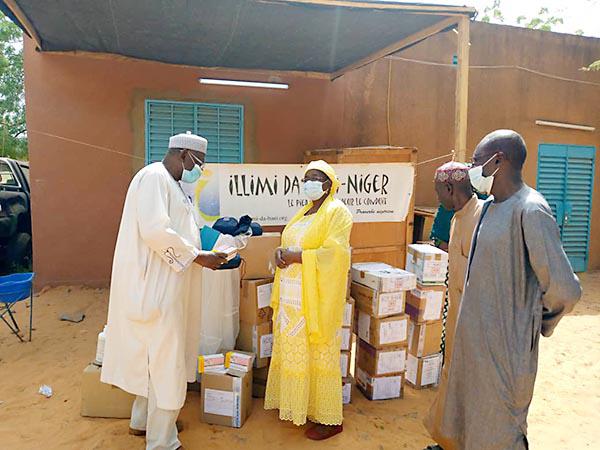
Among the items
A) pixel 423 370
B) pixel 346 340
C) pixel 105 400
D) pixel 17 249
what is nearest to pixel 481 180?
pixel 346 340

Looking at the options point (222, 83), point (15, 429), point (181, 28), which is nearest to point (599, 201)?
point (222, 83)

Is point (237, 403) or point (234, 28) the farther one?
point (234, 28)

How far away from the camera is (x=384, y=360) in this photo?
3738mm

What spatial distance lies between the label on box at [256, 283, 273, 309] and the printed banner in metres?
1.37

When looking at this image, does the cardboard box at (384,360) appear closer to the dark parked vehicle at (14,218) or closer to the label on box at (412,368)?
the label on box at (412,368)

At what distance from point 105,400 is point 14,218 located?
465 centimetres

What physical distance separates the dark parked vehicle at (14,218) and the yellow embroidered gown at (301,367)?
214 inches

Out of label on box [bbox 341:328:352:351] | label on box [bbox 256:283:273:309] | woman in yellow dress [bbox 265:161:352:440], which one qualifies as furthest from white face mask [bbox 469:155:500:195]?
label on box [bbox 256:283:273:309]

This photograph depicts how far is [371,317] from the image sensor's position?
373cm

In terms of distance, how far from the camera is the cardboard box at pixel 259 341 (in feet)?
12.1

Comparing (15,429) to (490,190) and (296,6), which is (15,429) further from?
(296,6)

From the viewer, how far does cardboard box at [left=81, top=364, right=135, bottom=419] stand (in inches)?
133

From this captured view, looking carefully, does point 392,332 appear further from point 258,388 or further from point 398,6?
point 398,6

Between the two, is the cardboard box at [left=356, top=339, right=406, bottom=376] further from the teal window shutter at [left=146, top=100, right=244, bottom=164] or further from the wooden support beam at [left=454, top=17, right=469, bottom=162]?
the teal window shutter at [left=146, top=100, right=244, bottom=164]
